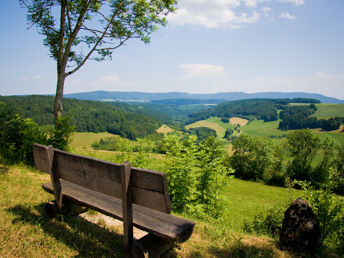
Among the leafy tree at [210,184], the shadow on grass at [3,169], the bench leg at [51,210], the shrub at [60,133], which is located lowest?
the leafy tree at [210,184]

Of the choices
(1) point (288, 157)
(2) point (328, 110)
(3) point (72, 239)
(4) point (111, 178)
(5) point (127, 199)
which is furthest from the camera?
(2) point (328, 110)

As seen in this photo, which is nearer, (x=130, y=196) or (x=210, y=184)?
(x=130, y=196)

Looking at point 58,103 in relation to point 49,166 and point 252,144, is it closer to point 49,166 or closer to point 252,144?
point 49,166

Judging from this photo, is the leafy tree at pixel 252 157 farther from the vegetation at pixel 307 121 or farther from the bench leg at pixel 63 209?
the vegetation at pixel 307 121

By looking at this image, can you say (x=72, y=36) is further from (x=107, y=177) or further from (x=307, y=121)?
(x=307, y=121)

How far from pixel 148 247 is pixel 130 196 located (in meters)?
0.76

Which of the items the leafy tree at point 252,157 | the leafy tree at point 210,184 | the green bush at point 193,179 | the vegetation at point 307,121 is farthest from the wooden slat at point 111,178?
the vegetation at point 307,121

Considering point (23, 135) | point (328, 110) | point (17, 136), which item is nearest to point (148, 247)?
point (23, 135)

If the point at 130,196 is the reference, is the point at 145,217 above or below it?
below

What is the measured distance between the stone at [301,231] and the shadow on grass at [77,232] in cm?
315

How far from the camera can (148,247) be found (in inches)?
112

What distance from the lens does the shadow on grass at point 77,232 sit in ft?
10.9

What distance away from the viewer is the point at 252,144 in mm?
45406

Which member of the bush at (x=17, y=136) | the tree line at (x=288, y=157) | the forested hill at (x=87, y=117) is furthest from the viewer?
the forested hill at (x=87, y=117)
